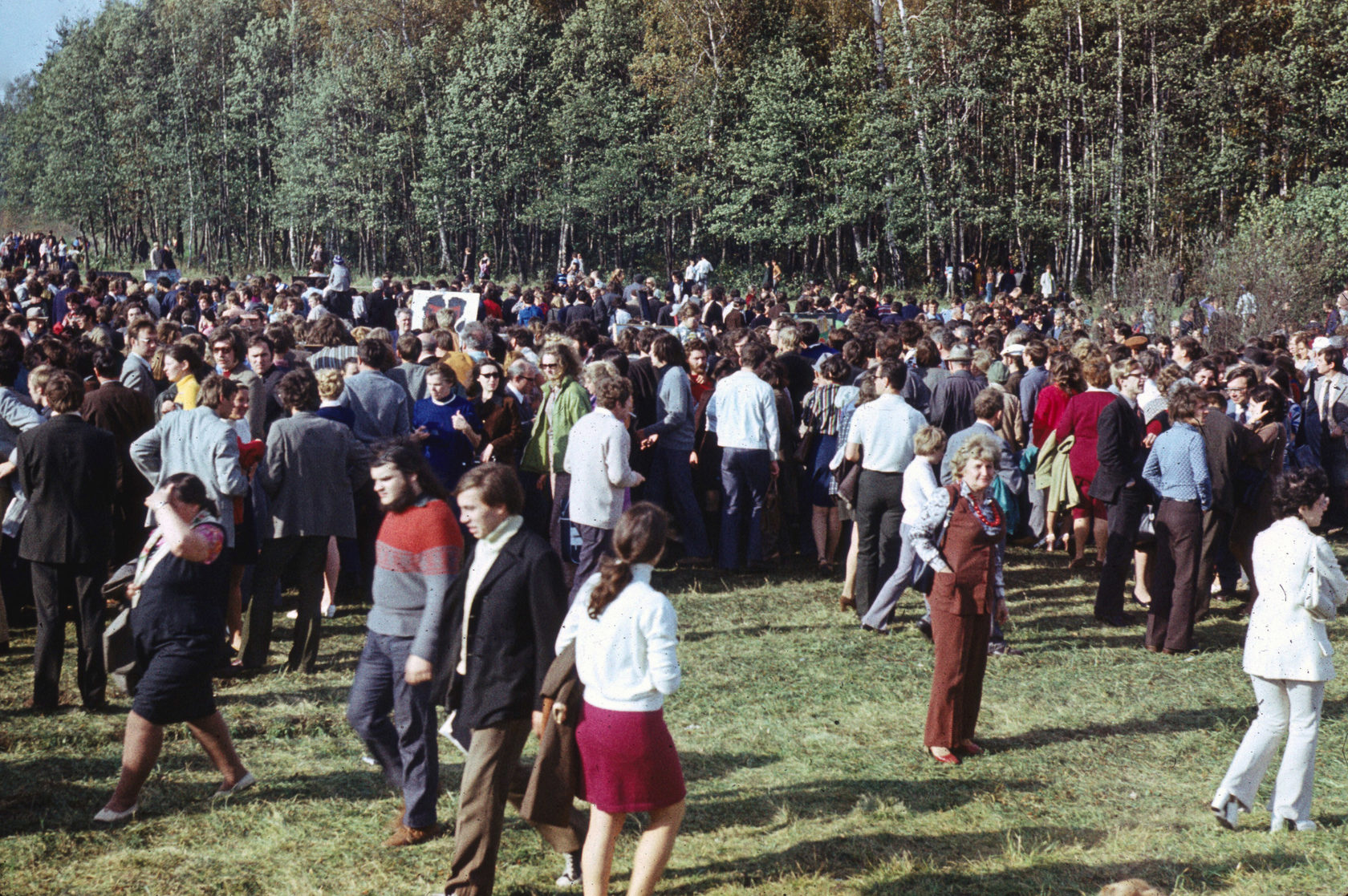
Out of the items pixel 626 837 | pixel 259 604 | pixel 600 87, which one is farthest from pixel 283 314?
pixel 600 87

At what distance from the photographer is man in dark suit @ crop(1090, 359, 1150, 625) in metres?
8.23

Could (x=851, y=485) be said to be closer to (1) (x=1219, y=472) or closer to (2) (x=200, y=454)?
(1) (x=1219, y=472)

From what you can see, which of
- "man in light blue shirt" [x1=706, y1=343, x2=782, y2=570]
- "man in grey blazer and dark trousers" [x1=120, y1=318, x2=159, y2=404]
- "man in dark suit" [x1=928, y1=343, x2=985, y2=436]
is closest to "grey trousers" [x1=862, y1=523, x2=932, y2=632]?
"man in light blue shirt" [x1=706, y1=343, x2=782, y2=570]

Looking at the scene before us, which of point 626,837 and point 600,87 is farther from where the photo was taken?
point 600,87

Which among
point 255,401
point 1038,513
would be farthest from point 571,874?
point 1038,513

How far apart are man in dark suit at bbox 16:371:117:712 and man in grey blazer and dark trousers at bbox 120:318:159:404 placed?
1626 millimetres

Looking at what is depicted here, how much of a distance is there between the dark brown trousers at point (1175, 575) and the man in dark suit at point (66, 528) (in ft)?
20.9

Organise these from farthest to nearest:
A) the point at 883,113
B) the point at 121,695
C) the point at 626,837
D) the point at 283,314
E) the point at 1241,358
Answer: the point at 883,113 → the point at 283,314 → the point at 1241,358 → the point at 121,695 → the point at 626,837

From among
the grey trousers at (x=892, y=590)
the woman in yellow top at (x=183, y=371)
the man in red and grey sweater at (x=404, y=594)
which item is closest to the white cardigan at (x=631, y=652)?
the man in red and grey sweater at (x=404, y=594)

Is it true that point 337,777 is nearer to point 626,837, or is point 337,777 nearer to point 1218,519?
point 626,837

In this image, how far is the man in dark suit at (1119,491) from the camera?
823 cm

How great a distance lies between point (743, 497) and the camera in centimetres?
957

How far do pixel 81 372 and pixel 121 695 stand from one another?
2.61m

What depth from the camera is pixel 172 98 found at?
48.9 meters
